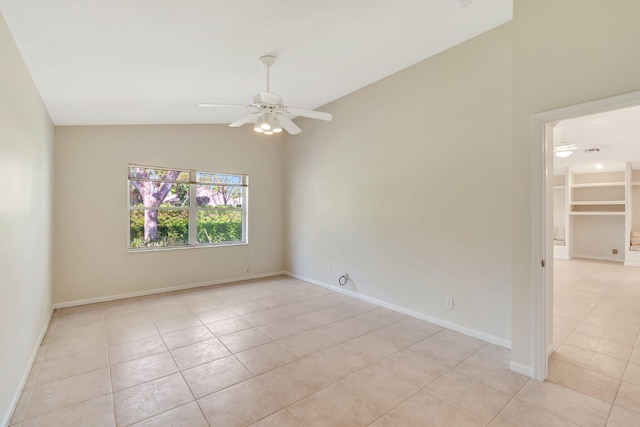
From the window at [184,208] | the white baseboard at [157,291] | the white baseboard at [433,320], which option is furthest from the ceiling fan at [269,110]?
the white baseboard at [157,291]

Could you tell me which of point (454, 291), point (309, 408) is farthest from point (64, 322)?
point (454, 291)

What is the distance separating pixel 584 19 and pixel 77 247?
20.4 ft

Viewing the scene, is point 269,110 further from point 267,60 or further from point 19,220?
point 19,220

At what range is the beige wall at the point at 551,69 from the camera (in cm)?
202

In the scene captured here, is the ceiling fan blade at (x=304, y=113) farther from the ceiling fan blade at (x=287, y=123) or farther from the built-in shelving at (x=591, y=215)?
the built-in shelving at (x=591, y=215)

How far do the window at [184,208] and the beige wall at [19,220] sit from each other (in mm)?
1508

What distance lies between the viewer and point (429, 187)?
143 inches

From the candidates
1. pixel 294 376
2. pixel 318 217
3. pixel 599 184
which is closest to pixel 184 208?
pixel 318 217

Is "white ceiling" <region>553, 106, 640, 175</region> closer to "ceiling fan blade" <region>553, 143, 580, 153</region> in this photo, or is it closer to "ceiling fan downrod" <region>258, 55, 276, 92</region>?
"ceiling fan blade" <region>553, 143, 580, 153</region>

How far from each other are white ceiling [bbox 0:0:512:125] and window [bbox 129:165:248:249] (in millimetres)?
1257

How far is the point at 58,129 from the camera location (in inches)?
163

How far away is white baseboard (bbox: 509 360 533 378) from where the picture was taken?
2.43 metres

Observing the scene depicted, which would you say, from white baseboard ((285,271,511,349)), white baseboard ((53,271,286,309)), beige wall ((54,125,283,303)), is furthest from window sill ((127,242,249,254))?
white baseboard ((285,271,511,349))

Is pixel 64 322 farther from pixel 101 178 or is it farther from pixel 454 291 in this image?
pixel 454 291
